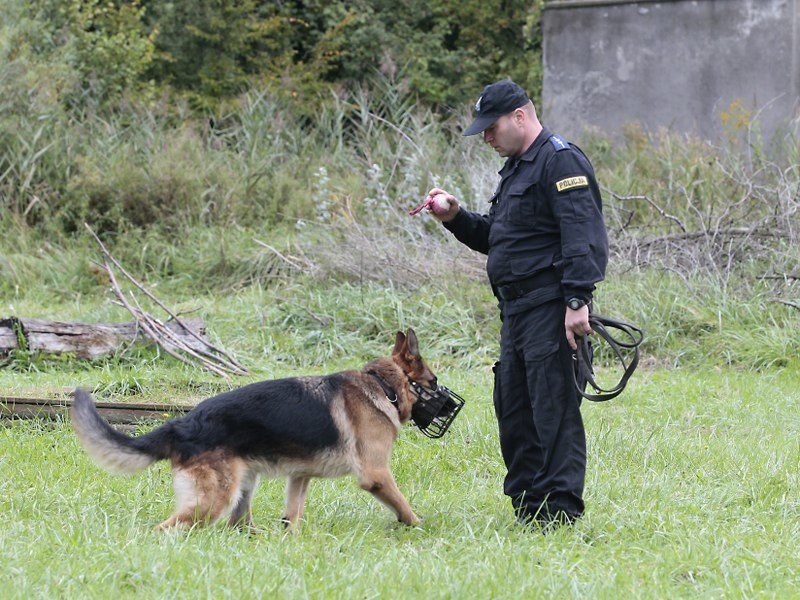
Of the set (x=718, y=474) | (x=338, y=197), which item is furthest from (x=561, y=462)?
(x=338, y=197)

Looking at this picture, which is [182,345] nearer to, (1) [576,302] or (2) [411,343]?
(2) [411,343]

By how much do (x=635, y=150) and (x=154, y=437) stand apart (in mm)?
11261

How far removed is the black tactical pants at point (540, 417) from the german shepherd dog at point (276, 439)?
0.50 meters

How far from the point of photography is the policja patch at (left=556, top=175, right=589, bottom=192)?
4.58 metres

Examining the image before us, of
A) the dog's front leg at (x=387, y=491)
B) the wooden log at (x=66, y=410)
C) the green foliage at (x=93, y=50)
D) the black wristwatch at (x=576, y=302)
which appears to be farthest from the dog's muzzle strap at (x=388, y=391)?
the green foliage at (x=93, y=50)

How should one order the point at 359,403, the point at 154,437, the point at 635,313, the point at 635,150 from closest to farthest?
the point at 154,437 < the point at 359,403 < the point at 635,313 < the point at 635,150

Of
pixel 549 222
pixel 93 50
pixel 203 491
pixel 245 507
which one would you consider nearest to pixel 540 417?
pixel 549 222

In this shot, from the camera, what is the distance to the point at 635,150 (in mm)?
14578

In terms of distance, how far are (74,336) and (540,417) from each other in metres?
5.18

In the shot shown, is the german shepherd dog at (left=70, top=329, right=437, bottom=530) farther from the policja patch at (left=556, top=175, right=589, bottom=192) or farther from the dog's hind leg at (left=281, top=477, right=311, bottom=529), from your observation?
the policja patch at (left=556, top=175, right=589, bottom=192)

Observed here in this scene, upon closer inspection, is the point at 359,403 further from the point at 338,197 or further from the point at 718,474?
the point at 338,197

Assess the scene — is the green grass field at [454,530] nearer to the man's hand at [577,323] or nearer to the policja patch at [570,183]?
the man's hand at [577,323]

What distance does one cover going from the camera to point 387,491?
484 cm

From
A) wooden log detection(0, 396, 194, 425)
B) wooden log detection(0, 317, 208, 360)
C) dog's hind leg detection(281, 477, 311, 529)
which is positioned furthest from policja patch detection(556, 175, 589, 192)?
wooden log detection(0, 317, 208, 360)
